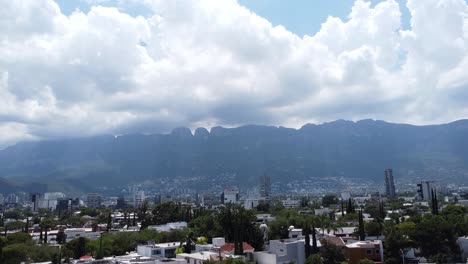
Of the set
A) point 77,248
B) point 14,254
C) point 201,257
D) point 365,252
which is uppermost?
point 14,254

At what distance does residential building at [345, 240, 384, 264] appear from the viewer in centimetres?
4141

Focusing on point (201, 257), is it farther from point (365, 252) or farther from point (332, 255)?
point (365, 252)

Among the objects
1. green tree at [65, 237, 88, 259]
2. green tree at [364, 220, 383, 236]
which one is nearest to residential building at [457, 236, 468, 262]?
green tree at [364, 220, 383, 236]

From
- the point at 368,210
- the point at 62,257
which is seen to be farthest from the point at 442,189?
the point at 62,257

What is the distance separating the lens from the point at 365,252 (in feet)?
136

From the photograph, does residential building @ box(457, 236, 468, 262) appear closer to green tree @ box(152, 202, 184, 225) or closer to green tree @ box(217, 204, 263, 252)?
green tree @ box(217, 204, 263, 252)

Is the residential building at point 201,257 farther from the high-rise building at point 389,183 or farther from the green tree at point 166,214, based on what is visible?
the high-rise building at point 389,183

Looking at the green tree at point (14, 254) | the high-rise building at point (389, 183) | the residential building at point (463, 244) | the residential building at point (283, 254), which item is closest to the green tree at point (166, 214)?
the green tree at point (14, 254)

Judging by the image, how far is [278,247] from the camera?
4088 centimetres

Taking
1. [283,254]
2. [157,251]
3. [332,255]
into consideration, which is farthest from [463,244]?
[157,251]

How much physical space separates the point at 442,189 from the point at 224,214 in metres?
171

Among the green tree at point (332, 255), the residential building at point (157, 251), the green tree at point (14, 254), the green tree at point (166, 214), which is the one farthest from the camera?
the green tree at point (166, 214)

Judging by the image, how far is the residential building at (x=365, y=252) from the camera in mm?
41406

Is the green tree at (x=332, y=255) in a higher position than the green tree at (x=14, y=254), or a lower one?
lower
